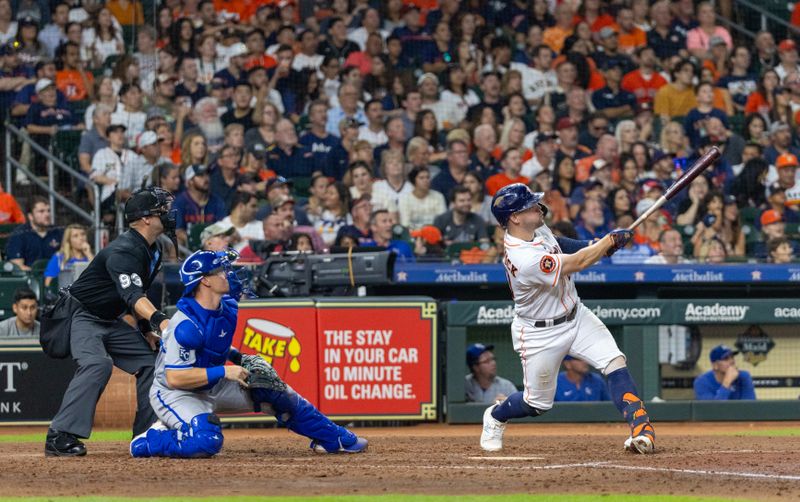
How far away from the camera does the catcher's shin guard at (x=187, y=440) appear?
725cm

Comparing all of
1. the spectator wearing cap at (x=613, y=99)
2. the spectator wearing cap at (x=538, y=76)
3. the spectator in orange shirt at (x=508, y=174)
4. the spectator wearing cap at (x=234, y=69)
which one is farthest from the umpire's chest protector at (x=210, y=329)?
the spectator wearing cap at (x=613, y=99)

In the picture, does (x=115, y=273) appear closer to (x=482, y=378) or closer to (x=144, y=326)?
(x=144, y=326)

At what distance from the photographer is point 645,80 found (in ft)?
52.9

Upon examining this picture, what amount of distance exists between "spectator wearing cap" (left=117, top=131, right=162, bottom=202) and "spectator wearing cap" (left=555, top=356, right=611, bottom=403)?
446 cm

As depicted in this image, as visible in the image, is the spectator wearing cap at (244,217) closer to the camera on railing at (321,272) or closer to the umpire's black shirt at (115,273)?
the camera on railing at (321,272)

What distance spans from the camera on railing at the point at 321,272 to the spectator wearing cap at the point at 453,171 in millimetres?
2938

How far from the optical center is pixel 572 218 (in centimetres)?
1352

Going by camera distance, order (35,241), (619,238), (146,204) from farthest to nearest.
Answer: (35,241) → (146,204) → (619,238)

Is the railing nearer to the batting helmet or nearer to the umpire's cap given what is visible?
the umpire's cap

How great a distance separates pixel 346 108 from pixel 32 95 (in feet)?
11.3

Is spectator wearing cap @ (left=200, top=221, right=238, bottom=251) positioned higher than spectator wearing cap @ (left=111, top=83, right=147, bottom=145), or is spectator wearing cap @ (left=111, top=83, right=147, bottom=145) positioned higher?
spectator wearing cap @ (left=111, top=83, right=147, bottom=145)

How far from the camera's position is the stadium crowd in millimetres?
13039

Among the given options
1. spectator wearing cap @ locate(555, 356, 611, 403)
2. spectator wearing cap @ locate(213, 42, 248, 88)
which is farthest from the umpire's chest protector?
spectator wearing cap @ locate(213, 42, 248, 88)

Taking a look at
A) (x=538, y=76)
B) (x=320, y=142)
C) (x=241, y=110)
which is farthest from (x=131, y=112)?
(x=538, y=76)
